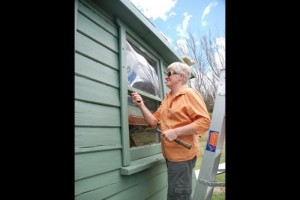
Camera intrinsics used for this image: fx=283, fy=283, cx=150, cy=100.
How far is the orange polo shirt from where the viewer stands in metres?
1.79

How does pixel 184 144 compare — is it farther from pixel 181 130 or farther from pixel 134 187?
pixel 134 187

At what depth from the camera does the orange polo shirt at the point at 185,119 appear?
1.79 metres

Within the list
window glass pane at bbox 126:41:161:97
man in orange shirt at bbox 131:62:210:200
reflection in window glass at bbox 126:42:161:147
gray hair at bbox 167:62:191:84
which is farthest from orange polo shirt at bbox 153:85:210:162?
window glass pane at bbox 126:41:161:97

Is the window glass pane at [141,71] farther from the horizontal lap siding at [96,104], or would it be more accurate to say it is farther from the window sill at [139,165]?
the window sill at [139,165]

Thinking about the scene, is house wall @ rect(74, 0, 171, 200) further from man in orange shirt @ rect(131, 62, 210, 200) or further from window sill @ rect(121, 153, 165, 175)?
man in orange shirt @ rect(131, 62, 210, 200)

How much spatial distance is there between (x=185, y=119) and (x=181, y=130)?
107mm

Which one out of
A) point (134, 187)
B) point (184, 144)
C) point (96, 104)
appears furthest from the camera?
point (134, 187)

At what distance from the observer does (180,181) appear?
176 centimetres

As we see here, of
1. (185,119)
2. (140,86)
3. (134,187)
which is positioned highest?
(140,86)

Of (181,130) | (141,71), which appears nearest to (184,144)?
(181,130)

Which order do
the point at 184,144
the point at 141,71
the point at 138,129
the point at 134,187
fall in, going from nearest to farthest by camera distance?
the point at 184,144, the point at 134,187, the point at 138,129, the point at 141,71

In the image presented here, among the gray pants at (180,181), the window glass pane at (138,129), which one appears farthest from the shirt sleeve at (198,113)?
the window glass pane at (138,129)
